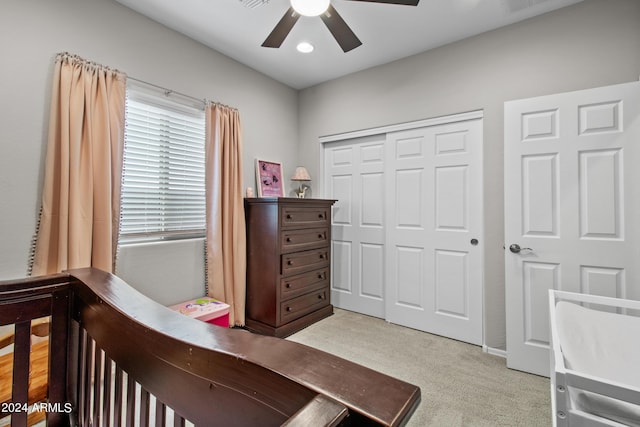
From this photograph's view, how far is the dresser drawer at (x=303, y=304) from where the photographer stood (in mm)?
2834

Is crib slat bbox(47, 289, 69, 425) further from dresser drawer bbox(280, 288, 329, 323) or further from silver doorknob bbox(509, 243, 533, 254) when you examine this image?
silver doorknob bbox(509, 243, 533, 254)

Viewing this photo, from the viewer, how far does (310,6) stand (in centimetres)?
173

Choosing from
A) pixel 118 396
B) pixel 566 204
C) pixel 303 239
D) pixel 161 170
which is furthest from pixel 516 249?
pixel 161 170

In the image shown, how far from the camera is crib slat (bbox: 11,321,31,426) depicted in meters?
1.03

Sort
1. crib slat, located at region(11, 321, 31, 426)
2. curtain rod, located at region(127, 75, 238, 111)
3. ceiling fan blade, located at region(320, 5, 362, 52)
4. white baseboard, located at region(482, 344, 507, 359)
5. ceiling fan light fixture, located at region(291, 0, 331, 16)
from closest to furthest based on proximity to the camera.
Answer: crib slat, located at region(11, 321, 31, 426) < ceiling fan light fixture, located at region(291, 0, 331, 16) < ceiling fan blade, located at region(320, 5, 362, 52) < curtain rod, located at region(127, 75, 238, 111) < white baseboard, located at region(482, 344, 507, 359)

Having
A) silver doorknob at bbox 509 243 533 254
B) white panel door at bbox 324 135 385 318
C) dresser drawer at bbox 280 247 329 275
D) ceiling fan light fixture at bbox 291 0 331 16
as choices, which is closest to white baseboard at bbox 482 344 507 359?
silver doorknob at bbox 509 243 533 254

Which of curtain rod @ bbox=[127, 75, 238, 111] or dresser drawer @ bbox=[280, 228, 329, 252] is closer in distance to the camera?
curtain rod @ bbox=[127, 75, 238, 111]

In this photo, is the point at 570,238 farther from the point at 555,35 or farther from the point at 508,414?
the point at 555,35

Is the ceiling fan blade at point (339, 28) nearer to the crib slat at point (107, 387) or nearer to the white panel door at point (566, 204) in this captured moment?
the white panel door at point (566, 204)

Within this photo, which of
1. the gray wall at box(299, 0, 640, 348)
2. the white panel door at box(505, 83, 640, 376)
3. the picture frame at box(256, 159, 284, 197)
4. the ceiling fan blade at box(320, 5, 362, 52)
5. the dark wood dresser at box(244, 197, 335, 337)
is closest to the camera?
the ceiling fan blade at box(320, 5, 362, 52)

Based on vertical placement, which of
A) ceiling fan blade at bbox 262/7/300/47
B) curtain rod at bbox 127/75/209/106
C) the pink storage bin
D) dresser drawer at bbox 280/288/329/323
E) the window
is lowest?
dresser drawer at bbox 280/288/329/323

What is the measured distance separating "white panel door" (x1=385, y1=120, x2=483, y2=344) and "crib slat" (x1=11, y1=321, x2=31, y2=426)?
2791mm

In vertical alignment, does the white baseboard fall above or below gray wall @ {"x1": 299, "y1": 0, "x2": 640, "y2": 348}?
below

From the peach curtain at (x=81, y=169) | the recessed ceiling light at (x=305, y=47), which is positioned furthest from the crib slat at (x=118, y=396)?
the recessed ceiling light at (x=305, y=47)
